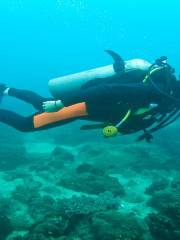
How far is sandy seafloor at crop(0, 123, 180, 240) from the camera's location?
24.0 ft

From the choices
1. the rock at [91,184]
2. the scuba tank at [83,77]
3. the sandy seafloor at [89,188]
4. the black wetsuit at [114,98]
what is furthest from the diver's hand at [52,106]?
the rock at [91,184]

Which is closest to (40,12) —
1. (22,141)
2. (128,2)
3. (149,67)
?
(128,2)

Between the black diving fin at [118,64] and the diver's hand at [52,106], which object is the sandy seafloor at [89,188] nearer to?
the diver's hand at [52,106]

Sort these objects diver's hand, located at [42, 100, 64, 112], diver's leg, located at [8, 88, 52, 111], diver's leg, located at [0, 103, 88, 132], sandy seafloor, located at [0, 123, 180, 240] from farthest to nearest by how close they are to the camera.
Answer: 1. diver's leg, located at [8, 88, 52, 111]
2. sandy seafloor, located at [0, 123, 180, 240]
3. diver's leg, located at [0, 103, 88, 132]
4. diver's hand, located at [42, 100, 64, 112]

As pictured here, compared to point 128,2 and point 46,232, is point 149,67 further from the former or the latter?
point 128,2

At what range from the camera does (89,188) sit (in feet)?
36.8

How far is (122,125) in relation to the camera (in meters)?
6.46

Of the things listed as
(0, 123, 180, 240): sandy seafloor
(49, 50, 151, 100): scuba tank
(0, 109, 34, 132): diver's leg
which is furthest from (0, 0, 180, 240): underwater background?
(49, 50, 151, 100): scuba tank

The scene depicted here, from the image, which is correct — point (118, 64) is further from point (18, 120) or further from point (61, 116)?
point (18, 120)

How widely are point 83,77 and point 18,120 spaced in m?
1.72

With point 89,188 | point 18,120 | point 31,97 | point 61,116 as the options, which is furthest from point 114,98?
point 89,188

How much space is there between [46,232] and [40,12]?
7641 inches

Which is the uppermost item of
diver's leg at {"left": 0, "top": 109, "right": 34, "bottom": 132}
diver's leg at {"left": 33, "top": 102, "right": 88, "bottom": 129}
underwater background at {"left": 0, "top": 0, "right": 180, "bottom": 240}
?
diver's leg at {"left": 33, "top": 102, "right": 88, "bottom": 129}

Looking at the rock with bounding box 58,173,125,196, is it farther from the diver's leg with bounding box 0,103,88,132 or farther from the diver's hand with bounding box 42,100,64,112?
the diver's hand with bounding box 42,100,64,112
